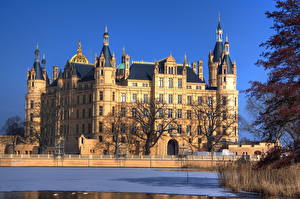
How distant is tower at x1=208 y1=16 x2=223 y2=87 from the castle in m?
0.42

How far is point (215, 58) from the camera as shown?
9838cm

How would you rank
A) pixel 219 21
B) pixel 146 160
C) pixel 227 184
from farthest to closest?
pixel 219 21 → pixel 146 160 → pixel 227 184

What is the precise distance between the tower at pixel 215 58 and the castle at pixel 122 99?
42 cm

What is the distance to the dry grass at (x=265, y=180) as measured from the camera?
2228 centimetres

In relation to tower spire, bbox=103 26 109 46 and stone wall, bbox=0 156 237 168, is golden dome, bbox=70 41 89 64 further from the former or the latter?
stone wall, bbox=0 156 237 168

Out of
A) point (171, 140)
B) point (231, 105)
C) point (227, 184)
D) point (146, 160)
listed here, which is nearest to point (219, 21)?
point (231, 105)

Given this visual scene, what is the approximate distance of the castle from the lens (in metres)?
85.2

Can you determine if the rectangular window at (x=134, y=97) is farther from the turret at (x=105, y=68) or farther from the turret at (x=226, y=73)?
the turret at (x=226, y=73)

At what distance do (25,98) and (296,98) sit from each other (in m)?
85.8

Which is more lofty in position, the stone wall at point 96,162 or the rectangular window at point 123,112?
the rectangular window at point 123,112

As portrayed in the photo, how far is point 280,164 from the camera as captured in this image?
2019 centimetres

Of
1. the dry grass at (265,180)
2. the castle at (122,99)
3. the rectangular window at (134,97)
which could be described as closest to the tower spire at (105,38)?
the castle at (122,99)

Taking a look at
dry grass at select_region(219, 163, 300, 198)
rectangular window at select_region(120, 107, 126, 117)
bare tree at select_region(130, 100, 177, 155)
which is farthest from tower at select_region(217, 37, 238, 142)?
dry grass at select_region(219, 163, 300, 198)

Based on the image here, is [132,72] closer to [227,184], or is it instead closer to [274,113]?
[227,184]
